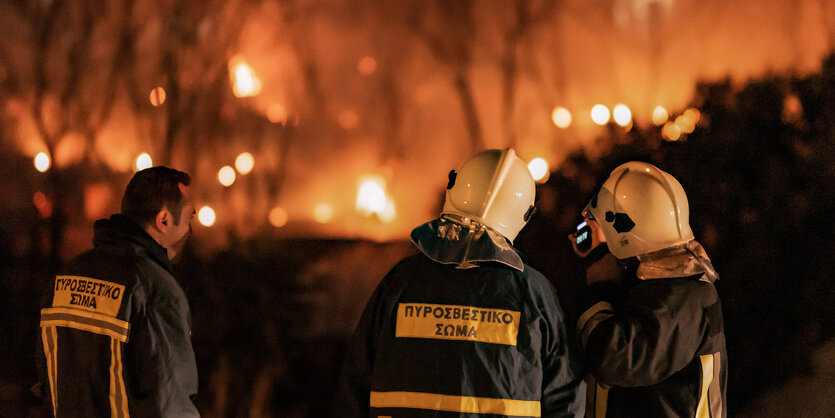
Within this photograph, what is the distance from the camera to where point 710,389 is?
2.65 m

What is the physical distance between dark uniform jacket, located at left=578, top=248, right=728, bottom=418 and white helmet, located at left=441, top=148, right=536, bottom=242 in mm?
492

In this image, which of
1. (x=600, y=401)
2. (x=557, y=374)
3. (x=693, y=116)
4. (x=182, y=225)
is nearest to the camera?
(x=557, y=374)

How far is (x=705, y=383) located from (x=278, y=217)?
2621 millimetres

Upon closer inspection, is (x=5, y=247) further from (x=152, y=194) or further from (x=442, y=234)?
(x=442, y=234)

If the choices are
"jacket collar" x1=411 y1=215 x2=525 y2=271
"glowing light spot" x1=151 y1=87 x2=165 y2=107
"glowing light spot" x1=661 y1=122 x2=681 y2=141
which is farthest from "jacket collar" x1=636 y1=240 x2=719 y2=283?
"glowing light spot" x1=151 y1=87 x2=165 y2=107

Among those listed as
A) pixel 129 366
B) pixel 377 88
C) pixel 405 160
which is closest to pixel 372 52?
pixel 377 88

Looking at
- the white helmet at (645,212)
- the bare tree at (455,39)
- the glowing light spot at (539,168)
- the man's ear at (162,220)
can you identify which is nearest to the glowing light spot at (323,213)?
the bare tree at (455,39)

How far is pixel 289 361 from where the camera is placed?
4.21 metres

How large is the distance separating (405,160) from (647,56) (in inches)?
59.8

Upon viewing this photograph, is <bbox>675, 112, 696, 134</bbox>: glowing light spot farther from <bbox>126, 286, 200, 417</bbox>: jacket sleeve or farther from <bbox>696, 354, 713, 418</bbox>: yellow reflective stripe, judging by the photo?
<bbox>126, 286, 200, 417</bbox>: jacket sleeve

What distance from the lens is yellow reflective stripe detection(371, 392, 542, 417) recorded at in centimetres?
234

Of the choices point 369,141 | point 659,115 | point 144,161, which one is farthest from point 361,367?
point 144,161

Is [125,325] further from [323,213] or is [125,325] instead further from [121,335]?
[323,213]

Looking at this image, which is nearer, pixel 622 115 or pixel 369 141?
pixel 622 115
